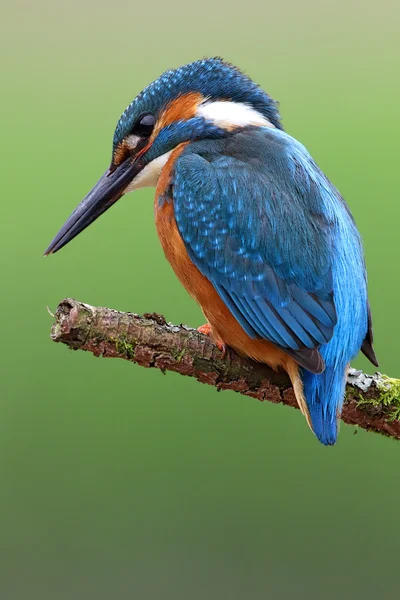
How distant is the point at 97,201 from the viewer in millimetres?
1891

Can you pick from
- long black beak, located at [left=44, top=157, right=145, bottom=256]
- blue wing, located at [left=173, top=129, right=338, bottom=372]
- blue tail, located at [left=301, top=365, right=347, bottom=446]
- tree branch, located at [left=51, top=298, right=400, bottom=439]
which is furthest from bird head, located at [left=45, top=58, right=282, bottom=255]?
blue tail, located at [left=301, top=365, right=347, bottom=446]

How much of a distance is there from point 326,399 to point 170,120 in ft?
2.48

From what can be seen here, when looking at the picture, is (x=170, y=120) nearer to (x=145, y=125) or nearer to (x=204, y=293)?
(x=145, y=125)

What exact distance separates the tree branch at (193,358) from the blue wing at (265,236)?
111 mm

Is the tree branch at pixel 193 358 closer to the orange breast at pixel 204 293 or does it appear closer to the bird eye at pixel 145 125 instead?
the orange breast at pixel 204 293

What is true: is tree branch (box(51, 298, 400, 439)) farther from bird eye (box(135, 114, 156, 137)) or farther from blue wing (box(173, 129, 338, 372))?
bird eye (box(135, 114, 156, 137))

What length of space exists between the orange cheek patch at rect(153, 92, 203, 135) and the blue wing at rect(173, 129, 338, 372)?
0.16 m

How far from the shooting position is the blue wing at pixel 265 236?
5.01 feet

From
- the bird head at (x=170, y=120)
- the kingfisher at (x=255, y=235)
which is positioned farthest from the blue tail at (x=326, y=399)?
the bird head at (x=170, y=120)

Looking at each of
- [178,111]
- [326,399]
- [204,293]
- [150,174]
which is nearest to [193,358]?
[204,293]

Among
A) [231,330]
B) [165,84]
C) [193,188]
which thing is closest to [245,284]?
[231,330]

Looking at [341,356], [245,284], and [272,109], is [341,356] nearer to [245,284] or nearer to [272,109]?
[245,284]

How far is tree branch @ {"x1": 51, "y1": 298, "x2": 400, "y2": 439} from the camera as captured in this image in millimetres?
1465

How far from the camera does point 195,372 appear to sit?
157 cm
